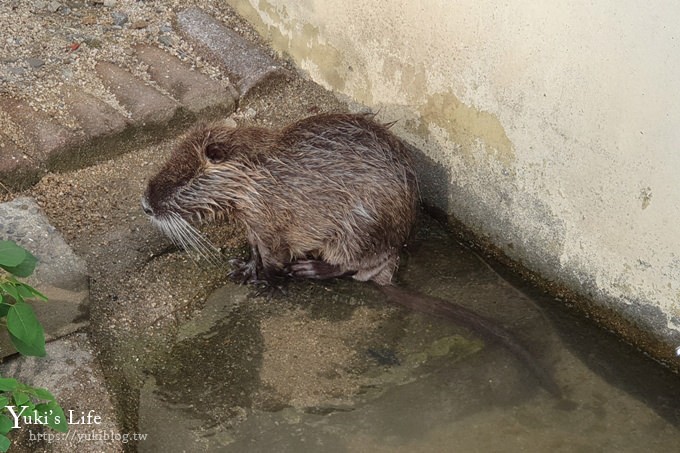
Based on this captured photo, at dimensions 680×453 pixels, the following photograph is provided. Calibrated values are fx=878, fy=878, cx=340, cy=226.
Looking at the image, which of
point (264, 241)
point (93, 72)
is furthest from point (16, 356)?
point (93, 72)

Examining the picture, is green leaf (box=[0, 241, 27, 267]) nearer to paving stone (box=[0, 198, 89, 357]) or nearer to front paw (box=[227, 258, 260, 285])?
paving stone (box=[0, 198, 89, 357])

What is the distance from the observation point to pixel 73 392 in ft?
8.38

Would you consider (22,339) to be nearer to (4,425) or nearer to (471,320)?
(4,425)

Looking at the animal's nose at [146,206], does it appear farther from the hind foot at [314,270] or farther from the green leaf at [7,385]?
the green leaf at [7,385]

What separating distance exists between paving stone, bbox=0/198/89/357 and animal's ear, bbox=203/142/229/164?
57 centimetres

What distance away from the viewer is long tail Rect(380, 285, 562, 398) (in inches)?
110

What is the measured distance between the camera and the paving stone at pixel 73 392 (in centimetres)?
242

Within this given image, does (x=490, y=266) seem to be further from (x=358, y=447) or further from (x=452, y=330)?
(x=358, y=447)

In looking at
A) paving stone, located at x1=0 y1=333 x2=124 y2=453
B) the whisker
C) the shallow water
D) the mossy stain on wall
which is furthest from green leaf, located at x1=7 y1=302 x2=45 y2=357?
the mossy stain on wall

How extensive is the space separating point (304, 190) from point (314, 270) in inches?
12.8

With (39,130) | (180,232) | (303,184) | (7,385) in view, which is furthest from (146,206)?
(7,385)

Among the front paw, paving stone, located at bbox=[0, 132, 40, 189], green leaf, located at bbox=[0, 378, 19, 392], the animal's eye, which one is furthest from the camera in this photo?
paving stone, located at bbox=[0, 132, 40, 189]

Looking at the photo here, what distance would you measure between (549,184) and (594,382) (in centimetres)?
67

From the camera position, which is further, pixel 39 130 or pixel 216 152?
pixel 39 130
